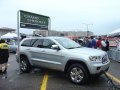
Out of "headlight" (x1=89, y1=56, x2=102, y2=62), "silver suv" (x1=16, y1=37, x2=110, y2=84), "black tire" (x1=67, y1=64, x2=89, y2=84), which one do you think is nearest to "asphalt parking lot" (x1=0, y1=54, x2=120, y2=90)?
"black tire" (x1=67, y1=64, x2=89, y2=84)

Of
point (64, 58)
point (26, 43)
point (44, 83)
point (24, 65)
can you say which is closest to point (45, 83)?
point (44, 83)

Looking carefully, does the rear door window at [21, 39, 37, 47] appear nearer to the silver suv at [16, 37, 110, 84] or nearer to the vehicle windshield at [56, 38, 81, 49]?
the silver suv at [16, 37, 110, 84]

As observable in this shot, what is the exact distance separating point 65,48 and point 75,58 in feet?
2.68

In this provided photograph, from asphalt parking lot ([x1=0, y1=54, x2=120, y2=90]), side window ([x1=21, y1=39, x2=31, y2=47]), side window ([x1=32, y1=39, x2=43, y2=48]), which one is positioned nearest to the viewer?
asphalt parking lot ([x1=0, y1=54, x2=120, y2=90])

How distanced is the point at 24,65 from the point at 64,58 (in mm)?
2883

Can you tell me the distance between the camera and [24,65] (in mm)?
11281

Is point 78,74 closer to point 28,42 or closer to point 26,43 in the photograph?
point 28,42

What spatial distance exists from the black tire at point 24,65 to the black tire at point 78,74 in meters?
2.81

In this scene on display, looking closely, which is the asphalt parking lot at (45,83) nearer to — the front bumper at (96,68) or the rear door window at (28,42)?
the front bumper at (96,68)

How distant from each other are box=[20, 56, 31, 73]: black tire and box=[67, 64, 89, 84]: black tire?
2.81m

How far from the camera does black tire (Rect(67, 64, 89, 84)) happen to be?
8.55 m

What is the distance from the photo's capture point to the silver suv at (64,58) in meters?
8.52

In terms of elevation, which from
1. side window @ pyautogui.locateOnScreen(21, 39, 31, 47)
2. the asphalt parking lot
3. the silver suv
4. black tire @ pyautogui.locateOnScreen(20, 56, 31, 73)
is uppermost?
side window @ pyautogui.locateOnScreen(21, 39, 31, 47)

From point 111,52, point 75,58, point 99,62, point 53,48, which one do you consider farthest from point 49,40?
point 111,52
